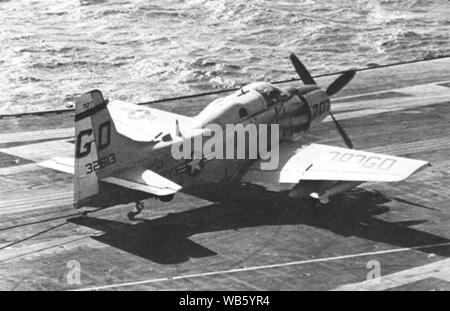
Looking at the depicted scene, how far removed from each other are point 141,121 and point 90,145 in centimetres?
964

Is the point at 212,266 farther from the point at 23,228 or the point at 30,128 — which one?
the point at 30,128

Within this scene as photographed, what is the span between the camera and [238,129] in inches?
1410

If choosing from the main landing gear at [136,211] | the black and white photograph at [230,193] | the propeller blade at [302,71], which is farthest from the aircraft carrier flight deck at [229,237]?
the propeller blade at [302,71]

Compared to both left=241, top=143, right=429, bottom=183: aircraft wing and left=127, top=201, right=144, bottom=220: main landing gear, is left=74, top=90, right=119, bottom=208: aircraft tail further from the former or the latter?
left=241, top=143, right=429, bottom=183: aircraft wing

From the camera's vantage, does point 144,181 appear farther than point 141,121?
No

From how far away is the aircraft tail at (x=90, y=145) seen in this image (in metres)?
30.8

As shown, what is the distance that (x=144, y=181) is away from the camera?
31.3m

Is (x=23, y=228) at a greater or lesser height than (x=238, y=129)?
lesser

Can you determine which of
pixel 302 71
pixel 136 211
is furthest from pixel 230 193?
pixel 302 71

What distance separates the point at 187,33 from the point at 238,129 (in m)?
44.9

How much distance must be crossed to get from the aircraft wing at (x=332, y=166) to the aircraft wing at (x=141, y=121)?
17.0ft

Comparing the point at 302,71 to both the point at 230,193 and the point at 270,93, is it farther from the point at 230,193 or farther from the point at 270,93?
the point at 230,193

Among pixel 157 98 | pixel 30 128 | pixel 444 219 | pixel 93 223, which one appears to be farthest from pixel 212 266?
pixel 157 98

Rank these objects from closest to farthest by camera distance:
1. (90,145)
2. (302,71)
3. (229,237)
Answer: (90,145), (229,237), (302,71)
